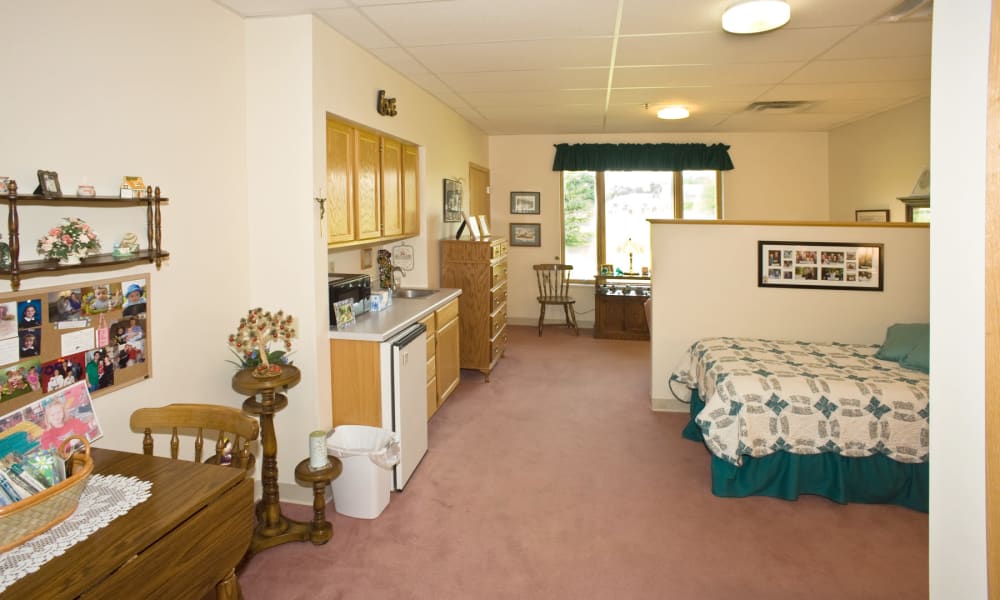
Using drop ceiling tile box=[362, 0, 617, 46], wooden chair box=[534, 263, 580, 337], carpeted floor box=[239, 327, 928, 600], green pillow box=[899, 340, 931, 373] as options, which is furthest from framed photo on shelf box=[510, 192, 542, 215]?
green pillow box=[899, 340, 931, 373]

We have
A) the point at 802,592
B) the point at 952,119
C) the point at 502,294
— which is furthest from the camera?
the point at 502,294

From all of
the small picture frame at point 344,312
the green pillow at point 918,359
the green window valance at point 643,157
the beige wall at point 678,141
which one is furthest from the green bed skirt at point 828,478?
the green window valance at point 643,157

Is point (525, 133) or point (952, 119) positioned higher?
point (525, 133)

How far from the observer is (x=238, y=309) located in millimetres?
3115

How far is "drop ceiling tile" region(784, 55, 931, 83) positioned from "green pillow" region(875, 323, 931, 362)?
5.87 feet

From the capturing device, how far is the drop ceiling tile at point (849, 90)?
15.8 feet

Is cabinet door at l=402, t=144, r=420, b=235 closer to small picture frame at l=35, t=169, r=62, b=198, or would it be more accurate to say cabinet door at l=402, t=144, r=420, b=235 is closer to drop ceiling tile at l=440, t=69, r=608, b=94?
drop ceiling tile at l=440, t=69, r=608, b=94

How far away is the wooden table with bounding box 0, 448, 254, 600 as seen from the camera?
54.2 inches

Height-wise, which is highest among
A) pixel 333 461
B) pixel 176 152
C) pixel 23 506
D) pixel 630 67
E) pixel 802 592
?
pixel 630 67

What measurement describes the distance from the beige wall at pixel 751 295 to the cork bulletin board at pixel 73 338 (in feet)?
11.2

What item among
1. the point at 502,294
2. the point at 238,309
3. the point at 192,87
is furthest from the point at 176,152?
the point at 502,294

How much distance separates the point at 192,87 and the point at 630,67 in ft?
9.18

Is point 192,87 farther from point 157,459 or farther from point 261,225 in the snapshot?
point 157,459

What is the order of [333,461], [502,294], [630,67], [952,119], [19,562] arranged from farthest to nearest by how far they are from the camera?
1. [502,294]
2. [630,67]
3. [333,461]
4. [19,562]
5. [952,119]
